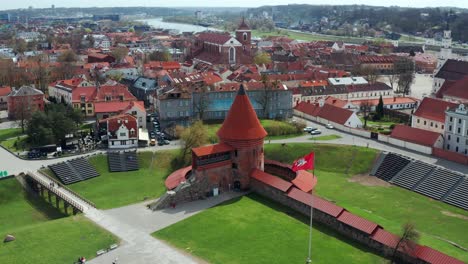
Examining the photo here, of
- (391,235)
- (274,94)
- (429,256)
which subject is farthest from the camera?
(274,94)

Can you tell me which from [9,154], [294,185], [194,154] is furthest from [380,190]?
[9,154]

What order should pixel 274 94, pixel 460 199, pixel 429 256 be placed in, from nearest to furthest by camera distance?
pixel 429 256
pixel 460 199
pixel 274 94

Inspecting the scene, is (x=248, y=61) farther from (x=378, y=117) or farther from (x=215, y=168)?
(x=215, y=168)

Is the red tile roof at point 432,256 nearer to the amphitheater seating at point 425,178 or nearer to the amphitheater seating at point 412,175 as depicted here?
the amphitheater seating at point 425,178

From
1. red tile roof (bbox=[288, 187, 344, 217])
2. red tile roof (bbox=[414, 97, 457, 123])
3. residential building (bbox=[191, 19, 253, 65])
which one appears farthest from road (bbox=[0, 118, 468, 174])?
residential building (bbox=[191, 19, 253, 65])

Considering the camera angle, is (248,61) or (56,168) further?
(248,61)

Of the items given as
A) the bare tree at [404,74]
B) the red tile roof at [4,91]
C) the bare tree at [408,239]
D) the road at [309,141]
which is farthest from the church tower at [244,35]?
the bare tree at [408,239]
